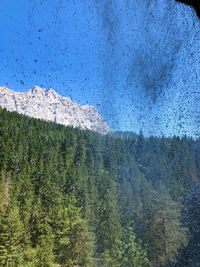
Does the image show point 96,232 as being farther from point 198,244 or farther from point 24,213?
point 198,244

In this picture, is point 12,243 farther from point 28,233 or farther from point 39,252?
point 28,233

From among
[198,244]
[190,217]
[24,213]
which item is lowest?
[198,244]

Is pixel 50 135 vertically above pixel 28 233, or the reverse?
pixel 50 135

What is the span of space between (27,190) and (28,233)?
144 feet

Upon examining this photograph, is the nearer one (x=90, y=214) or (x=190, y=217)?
(x=190, y=217)

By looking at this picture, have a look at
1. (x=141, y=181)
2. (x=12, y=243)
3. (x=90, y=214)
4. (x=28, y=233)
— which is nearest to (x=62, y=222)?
(x=28, y=233)

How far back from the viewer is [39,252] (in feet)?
204

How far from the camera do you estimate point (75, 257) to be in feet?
215

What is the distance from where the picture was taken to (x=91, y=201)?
401ft

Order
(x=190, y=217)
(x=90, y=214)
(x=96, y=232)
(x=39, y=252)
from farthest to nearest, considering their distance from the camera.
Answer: (x=90, y=214)
(x=96, y=232)
(x=39, y=252)
(x=190, y=217)

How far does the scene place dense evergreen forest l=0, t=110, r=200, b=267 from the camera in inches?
2327

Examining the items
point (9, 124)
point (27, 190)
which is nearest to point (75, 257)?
point (27, 190)

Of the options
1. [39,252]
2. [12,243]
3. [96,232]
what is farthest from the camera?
[96,232]

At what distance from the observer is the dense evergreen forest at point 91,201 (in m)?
59.1
